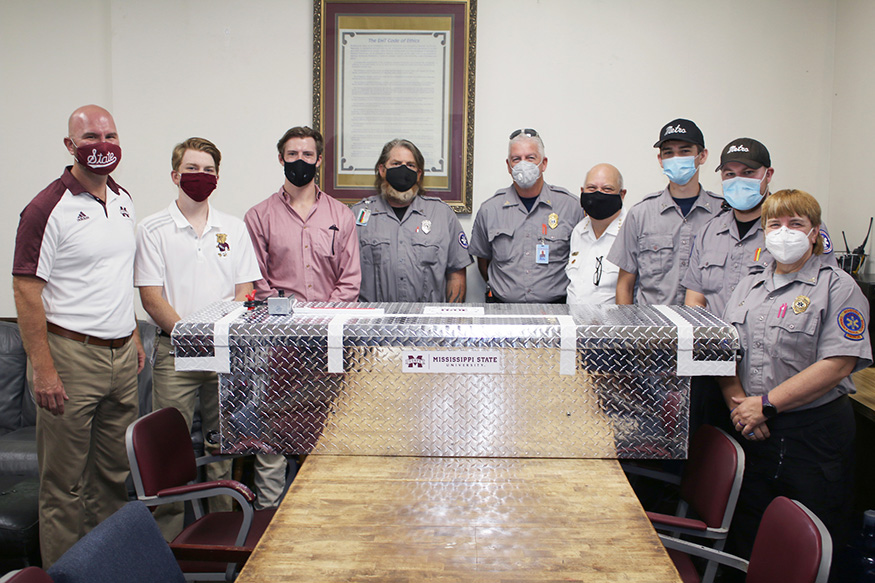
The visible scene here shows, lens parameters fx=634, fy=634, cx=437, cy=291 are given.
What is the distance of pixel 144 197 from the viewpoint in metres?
3.94

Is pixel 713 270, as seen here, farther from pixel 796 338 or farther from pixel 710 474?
pixel 710 474

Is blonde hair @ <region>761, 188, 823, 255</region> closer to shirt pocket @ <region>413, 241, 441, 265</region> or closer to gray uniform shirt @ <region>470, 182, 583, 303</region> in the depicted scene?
gray uniform shirt @ <region>470, 182, 583, 303</region>

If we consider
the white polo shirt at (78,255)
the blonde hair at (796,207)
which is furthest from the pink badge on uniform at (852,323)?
the white polo shirt at (78,255)

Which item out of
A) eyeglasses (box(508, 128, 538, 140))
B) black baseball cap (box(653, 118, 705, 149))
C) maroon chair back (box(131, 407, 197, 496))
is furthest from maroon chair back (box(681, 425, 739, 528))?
eyeglasses (box(508, 128, 538, 140))

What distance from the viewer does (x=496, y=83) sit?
148 inches

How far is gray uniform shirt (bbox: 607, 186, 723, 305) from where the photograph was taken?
2809 millimetres

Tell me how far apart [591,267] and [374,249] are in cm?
116

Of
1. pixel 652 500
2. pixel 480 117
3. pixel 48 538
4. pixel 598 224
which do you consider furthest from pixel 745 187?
pixel 48 538

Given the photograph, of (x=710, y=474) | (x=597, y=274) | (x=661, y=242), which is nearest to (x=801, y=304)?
(x=710, y=474)

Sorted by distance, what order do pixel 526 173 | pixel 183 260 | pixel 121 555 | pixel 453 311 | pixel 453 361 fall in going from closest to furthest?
pixel 121 555
pixel 453 361
pixel 453 311
pixel 183 260
pixel 526 173

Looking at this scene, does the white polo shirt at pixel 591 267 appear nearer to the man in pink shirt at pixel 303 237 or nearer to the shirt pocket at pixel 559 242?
the shirt pocket at pixel 559 242

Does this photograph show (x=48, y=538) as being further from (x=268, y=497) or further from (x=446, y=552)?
(x=446, y=552)

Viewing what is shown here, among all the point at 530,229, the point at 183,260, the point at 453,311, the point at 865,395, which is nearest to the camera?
the point at 453,311

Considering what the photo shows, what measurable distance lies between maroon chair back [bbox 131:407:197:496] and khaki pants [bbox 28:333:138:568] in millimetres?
571
